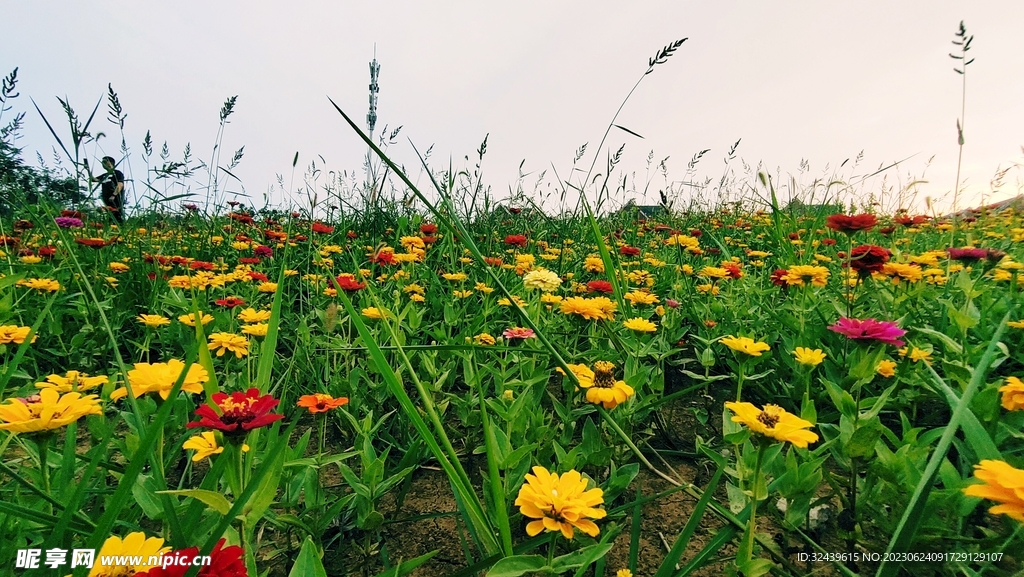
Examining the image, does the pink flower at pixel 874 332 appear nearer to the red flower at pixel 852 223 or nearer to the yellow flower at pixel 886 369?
the yellow flower at pixel 886 369

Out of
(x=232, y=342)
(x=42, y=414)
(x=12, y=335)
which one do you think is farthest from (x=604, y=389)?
(x=12, y=335)

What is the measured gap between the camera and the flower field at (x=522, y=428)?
692 millimetres

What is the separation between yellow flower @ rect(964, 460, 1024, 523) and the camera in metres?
0.51

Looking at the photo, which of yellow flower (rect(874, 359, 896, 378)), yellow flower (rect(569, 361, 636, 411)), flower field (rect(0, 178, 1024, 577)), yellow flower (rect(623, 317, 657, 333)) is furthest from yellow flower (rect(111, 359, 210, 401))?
yellow flower (rect(874, 359, 896, 378))

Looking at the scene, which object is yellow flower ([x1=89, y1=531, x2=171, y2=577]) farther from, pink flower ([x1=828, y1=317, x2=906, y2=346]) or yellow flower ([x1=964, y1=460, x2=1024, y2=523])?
pink flower ([x1=828, y1=317, x2=906, y2=346])

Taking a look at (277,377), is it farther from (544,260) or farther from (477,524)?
(544,260)

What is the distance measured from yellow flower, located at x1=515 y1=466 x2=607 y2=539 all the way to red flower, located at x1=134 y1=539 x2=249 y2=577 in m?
0.33

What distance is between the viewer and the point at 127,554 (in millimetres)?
561

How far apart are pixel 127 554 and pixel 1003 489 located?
1.01m

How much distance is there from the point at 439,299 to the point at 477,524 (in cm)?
149

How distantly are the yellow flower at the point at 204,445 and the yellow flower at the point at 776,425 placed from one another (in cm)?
82

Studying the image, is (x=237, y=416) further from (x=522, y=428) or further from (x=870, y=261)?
(x=870, y=261)

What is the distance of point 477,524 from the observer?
743 millimetres

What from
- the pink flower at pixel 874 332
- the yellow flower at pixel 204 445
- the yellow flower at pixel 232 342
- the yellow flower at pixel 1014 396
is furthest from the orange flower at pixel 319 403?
the yellow flower at pixel 1014 396
